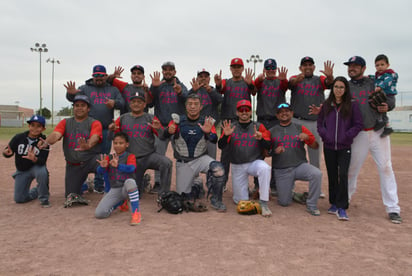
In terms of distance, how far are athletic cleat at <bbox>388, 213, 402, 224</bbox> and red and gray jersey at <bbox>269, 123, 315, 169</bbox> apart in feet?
4.97

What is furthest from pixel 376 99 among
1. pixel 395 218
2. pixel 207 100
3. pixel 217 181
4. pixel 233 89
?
pixel 207 100

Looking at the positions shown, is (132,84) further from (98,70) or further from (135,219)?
(135,219)

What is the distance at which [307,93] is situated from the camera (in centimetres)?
584

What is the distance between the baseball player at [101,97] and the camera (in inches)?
236

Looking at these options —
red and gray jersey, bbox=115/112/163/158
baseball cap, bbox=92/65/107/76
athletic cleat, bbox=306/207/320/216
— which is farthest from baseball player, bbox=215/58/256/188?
baseball cap, bbox=92/65/107/76

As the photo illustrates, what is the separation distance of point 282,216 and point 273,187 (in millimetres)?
1572

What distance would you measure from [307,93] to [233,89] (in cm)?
140

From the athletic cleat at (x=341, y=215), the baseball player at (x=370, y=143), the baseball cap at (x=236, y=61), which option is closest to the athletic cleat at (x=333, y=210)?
the athletic cleat at (x=341, y=215)

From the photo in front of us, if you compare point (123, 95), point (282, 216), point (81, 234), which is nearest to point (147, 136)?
point (123, 95)

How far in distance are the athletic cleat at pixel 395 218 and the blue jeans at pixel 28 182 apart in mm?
5490

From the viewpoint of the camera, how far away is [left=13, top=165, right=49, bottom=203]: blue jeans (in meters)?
5.26

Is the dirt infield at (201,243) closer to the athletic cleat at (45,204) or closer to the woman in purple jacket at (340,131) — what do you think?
the athletic cleat at (45,204)

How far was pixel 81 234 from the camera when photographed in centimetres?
385

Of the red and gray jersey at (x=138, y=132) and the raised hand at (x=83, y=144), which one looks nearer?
the raised hand at (x=83, y=144)
